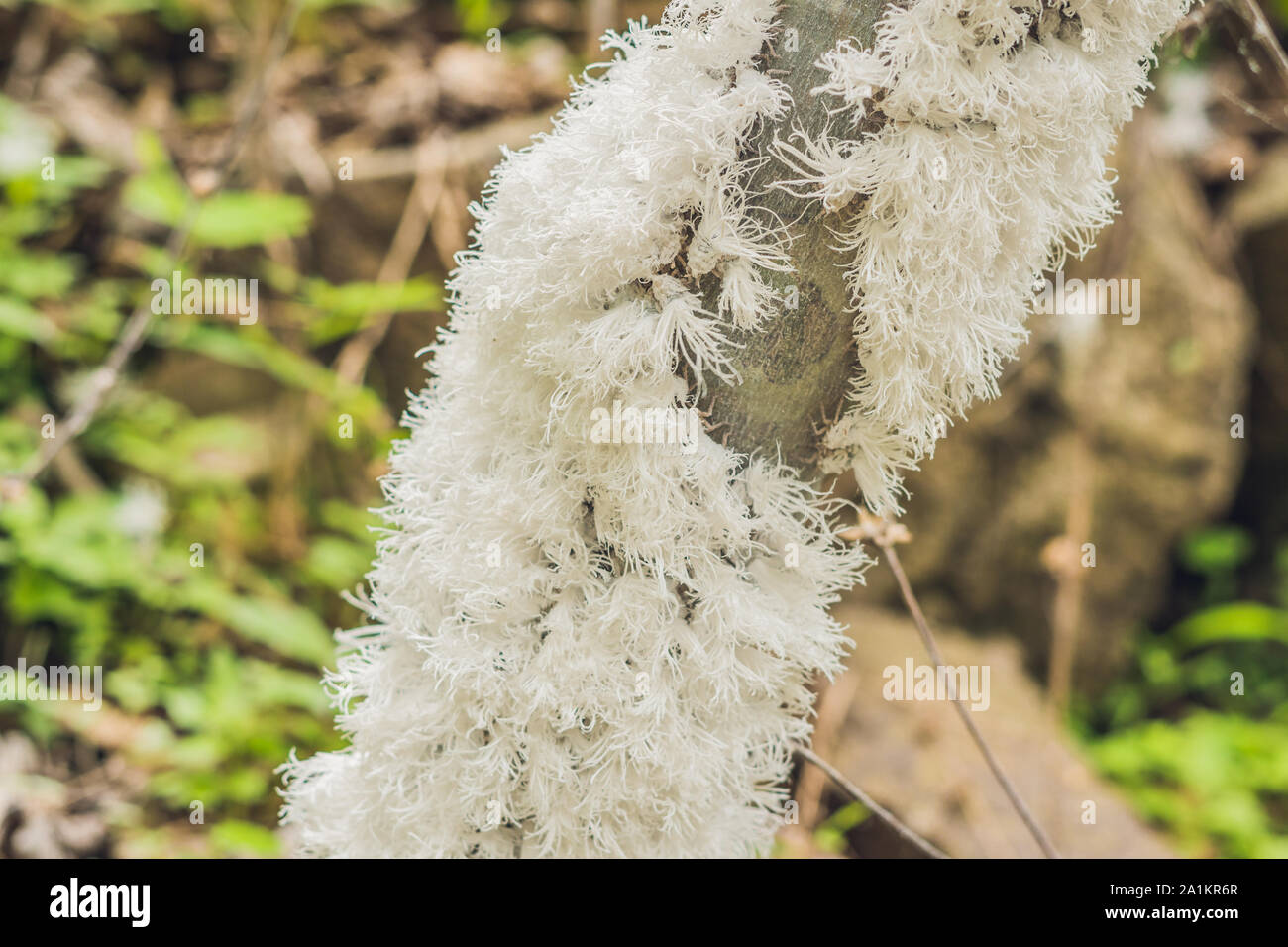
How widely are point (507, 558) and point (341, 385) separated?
1584mm

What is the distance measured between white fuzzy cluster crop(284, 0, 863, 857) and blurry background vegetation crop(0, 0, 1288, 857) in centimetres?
90

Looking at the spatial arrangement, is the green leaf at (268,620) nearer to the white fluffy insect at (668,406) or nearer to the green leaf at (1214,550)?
the white fluffy insect at (668,406)

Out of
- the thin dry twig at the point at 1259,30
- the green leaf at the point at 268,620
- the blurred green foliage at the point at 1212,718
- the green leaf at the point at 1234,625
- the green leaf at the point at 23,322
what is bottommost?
the blurred green foliage at the point at 1212,718

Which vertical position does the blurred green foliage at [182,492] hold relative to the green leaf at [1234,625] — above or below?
above

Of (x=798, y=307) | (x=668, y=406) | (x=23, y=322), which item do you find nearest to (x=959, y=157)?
(x=798, y=307)

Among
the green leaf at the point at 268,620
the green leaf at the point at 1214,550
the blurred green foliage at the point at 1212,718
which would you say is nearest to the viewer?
the green leaf at the point at 268,620

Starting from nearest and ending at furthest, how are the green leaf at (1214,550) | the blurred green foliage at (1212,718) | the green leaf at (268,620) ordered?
the green leaf at (268,620) < the blurred green foliage at (1212,718) < the green leaf at (1214,550)

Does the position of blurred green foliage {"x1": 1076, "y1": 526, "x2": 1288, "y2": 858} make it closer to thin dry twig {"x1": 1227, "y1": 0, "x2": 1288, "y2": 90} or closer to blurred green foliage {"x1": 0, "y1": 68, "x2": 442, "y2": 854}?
thin dry twig {"x1": 1227, "y1": 0, "x2": 1288, "y2": 90}

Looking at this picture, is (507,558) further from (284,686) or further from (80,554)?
(80,554)

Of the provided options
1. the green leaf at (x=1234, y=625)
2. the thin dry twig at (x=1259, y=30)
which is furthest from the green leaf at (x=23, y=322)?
the green leaf at (x=1234, y=625)

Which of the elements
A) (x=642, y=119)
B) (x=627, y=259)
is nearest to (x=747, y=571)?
(x=627, y=259)

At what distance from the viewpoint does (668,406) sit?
73cm

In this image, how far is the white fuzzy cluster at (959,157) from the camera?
654 mm
